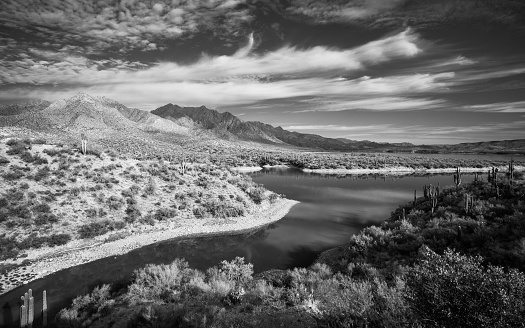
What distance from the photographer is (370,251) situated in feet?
55.8

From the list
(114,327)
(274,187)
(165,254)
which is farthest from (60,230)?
(274,187)

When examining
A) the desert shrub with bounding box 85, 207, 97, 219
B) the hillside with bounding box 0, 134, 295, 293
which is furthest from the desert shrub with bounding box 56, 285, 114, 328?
the desert shrub with bounding box 85, 207, 97, 219

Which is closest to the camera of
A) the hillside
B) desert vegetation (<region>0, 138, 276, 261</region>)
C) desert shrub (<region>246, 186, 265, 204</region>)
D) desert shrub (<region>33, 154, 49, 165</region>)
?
the hillside

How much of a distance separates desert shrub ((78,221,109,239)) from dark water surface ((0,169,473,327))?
3.69m

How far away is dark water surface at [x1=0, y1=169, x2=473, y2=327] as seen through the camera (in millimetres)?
14117

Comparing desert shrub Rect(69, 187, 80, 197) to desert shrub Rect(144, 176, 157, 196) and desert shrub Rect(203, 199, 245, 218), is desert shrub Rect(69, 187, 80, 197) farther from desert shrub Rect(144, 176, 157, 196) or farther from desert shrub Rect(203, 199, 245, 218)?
desert shrub Rect(203, 199, 245, 218)

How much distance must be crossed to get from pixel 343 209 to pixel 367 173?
136ft

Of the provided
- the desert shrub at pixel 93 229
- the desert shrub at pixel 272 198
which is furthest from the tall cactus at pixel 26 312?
the desert shrub at pixel 272 198

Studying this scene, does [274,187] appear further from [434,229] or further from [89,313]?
[89,313]

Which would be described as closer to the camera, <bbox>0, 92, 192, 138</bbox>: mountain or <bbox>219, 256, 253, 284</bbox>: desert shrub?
<bbox>219, 256, 253, 284</bbox>: desert shrub

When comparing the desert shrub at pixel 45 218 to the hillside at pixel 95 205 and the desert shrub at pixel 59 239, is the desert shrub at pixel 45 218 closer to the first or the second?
the hillside at pixel 95 205

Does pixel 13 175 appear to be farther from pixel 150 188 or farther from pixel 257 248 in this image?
pixel 257 248

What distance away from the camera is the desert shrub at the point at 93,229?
2031 cm

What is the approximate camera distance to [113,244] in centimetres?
1995
